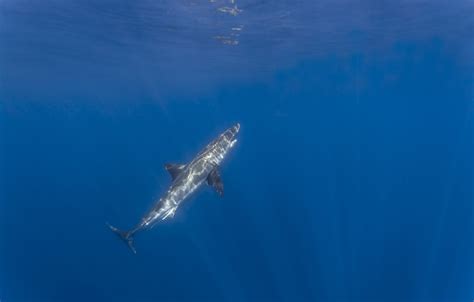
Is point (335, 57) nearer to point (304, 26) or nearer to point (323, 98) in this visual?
point (304, 26)

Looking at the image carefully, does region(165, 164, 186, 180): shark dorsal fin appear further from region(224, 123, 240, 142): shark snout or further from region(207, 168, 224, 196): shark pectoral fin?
region(224, 123, 240, 142): shark snout

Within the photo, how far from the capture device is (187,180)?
12688 millimetres

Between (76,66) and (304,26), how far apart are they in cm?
2394

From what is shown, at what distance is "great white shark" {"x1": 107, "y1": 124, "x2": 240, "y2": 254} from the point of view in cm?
1203

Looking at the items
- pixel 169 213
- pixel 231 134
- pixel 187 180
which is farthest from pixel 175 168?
pixel 231 134

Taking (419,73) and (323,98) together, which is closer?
(419,73)

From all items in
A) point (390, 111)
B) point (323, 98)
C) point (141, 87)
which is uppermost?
point (141, 87)

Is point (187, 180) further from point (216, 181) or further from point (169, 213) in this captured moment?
point (169, 213)

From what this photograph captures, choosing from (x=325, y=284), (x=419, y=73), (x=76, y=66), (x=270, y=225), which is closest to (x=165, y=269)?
(x=270, y=225)

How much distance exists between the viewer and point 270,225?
2272cm

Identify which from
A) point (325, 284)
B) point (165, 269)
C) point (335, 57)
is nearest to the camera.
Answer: point (325, 284)

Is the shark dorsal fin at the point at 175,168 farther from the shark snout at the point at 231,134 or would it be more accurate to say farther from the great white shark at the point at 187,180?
the shark snout at the point at 231,134

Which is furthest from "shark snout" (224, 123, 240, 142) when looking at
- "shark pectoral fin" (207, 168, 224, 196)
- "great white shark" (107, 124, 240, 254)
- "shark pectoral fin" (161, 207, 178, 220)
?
"shark pectoral fin" (161, 207, 178, 220)

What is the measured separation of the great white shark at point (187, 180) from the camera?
12.0 meters
